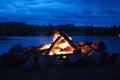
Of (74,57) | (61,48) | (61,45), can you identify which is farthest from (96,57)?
(61,45)

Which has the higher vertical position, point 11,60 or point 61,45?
point 61,45

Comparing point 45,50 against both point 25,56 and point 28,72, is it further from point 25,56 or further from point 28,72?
point 28,72

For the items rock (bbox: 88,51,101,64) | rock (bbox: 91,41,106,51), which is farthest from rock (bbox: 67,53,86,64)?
rock (bbox: 91,41,106,51)

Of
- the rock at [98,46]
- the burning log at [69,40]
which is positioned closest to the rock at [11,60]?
the burning log at [69,40]

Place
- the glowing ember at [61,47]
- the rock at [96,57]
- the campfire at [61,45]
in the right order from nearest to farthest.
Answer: the rock at [96,57]
the campfire at [61,45]
the glowing ember at [61,47]

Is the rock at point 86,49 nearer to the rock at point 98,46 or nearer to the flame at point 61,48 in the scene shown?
the rock at point 98,46

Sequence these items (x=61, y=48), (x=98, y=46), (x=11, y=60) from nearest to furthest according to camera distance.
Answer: (x=11, y=60) → (x=61, y=48) → (x=98, y=46)

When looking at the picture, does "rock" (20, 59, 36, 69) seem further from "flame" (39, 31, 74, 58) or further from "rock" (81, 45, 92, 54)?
"rock" (81, 45, 92, 54)

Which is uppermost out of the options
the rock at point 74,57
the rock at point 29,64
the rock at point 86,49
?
the rock at point 86,49

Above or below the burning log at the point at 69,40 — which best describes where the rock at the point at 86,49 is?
below

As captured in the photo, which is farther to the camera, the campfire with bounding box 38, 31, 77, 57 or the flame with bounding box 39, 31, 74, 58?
the flame with bounding box 39, 31, 74, 58

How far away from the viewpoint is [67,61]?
58.7 feet

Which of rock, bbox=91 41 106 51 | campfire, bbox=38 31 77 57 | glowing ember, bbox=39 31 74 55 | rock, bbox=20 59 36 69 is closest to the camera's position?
rock, bbox=20 59 36 69

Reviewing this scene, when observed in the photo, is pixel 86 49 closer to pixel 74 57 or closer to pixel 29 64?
pixel 74 57
